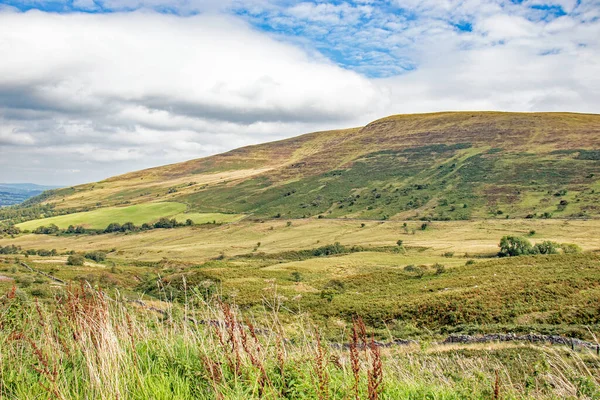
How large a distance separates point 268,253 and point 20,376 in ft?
292

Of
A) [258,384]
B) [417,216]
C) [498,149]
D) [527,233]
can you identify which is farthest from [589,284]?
[498,149]

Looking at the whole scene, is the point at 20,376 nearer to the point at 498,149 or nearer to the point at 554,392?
the point at 554,392

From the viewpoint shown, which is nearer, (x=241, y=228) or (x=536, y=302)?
(x=536, y=302)

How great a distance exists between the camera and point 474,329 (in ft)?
79.5

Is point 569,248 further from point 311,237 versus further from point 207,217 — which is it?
point 207,217

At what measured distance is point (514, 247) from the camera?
69.2m

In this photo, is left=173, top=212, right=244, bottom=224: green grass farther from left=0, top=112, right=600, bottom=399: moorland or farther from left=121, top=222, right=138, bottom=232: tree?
left=121, top=222, right=138, bottom=232: tree

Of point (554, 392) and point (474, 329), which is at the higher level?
point (554, 392)

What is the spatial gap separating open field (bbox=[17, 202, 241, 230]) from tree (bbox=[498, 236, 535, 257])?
9941 cm

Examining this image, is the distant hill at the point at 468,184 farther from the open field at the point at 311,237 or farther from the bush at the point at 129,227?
the bush at the point at 129,227

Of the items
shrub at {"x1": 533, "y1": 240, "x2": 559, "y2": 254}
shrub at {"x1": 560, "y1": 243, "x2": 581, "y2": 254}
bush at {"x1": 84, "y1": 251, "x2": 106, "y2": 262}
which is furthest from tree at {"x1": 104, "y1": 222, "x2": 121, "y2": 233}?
shrub at {"x1": 560, "y1": 243, "x2": 581, "y2": 254}

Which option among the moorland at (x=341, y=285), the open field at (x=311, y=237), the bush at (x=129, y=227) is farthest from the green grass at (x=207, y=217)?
the bush at (x=129, y=227)

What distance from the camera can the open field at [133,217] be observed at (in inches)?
6314

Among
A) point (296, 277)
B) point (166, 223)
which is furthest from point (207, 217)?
point (296, 277)
